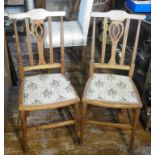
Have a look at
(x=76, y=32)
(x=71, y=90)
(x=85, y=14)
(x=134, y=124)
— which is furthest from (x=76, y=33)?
(x=134, y=124)

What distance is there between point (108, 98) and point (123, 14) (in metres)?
0.59

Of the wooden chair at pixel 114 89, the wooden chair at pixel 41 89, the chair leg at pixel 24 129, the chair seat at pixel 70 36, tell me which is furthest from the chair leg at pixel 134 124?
the chair seat at pixel 70 36

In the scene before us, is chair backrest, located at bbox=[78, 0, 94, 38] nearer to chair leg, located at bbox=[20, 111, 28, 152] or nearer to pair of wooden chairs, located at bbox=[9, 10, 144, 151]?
pair of wooden chairs, located at bbox=[9, 10, 144, 151]

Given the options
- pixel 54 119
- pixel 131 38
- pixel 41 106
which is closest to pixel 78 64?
pixel 131 38

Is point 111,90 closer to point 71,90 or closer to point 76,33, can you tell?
point 71,90

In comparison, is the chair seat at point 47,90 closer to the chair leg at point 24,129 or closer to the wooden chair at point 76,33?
the chair leg at point 24,129

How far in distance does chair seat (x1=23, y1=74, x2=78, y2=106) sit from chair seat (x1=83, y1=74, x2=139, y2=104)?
127mm

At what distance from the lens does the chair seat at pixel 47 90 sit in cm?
137

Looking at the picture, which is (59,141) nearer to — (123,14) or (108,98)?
(108,98)

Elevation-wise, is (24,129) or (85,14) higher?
(85,14)

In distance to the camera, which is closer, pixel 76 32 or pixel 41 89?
pixel 41 89

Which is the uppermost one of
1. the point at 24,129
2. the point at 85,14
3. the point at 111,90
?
the point at 85,14

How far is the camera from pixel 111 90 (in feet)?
4.84

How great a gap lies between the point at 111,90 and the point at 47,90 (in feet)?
1.45
